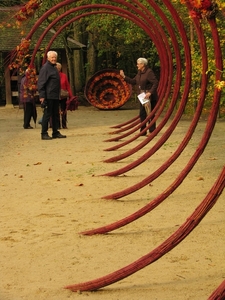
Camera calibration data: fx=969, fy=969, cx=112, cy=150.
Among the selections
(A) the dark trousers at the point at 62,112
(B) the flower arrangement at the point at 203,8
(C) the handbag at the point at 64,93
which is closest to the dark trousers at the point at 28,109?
(A) the dark trousers at the point at 62,112

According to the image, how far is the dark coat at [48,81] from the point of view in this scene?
20109 millimetres

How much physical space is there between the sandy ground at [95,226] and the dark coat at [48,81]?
383 centimetres

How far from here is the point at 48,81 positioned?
796 inches

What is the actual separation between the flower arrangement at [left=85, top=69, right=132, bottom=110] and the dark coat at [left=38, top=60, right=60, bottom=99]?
14.4m

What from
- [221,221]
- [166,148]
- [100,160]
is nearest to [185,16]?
[166,148]

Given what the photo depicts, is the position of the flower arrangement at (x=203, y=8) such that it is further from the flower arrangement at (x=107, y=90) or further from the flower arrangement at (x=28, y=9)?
the flower arrangement at (x=107, y=90)

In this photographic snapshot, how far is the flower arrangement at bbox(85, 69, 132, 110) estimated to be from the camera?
114 feet

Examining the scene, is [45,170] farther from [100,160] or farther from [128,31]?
[128,31]

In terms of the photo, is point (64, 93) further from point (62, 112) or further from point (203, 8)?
point (203, 8)

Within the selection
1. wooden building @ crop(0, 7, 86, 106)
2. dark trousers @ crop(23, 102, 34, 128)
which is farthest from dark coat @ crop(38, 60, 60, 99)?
wooden building @ crop(0, 7, 86, 106)

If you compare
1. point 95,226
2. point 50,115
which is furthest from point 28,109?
point 95,226

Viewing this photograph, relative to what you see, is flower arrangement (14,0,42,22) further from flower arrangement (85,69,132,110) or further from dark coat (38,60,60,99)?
flower arrangement (85,69,132,110)

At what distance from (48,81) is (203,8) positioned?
47.1ft

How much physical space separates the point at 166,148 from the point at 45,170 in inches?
131
